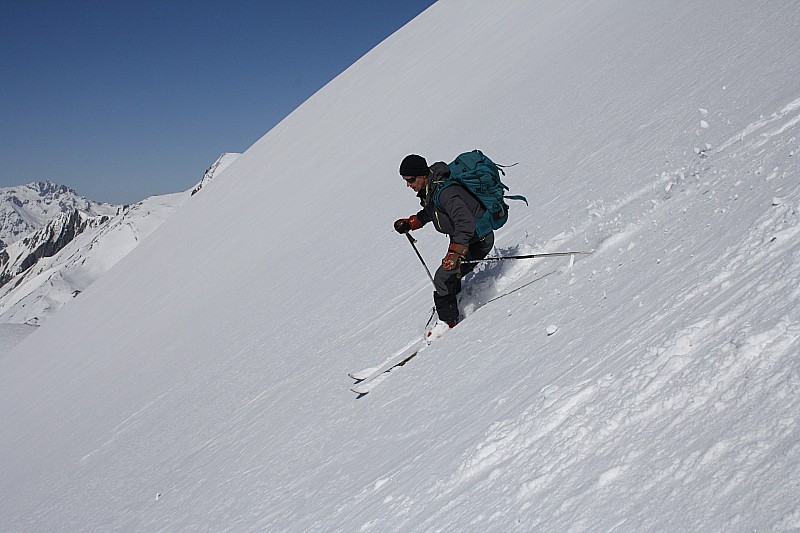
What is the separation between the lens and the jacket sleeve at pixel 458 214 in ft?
14.3

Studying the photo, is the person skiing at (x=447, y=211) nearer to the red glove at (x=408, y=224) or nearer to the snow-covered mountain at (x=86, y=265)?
the red glove at (x=408, y=224)

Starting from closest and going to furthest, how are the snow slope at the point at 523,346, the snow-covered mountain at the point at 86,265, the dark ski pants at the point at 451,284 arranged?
the snow slope at the point at 523,346, the dark ski pants at the point at 451,284, the snow-covered mountain at the point at 86,265

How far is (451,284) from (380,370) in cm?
93

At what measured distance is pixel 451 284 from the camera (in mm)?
4762

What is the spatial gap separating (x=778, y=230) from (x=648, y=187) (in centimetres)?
240

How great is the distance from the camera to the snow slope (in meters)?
1.95

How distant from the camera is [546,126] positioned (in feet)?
31.9

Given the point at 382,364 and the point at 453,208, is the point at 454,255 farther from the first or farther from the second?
the point at 382,364

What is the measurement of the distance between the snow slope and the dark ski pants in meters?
0.24

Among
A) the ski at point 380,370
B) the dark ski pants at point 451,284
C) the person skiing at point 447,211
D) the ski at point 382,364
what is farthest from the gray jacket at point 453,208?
the ski at point 382,364

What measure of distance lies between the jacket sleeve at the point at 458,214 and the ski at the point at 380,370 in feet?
3.29

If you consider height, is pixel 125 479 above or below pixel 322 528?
above

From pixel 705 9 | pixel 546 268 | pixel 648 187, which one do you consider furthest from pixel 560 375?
pixel 705 9

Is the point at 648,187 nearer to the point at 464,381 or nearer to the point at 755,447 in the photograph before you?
the point at 464,381
